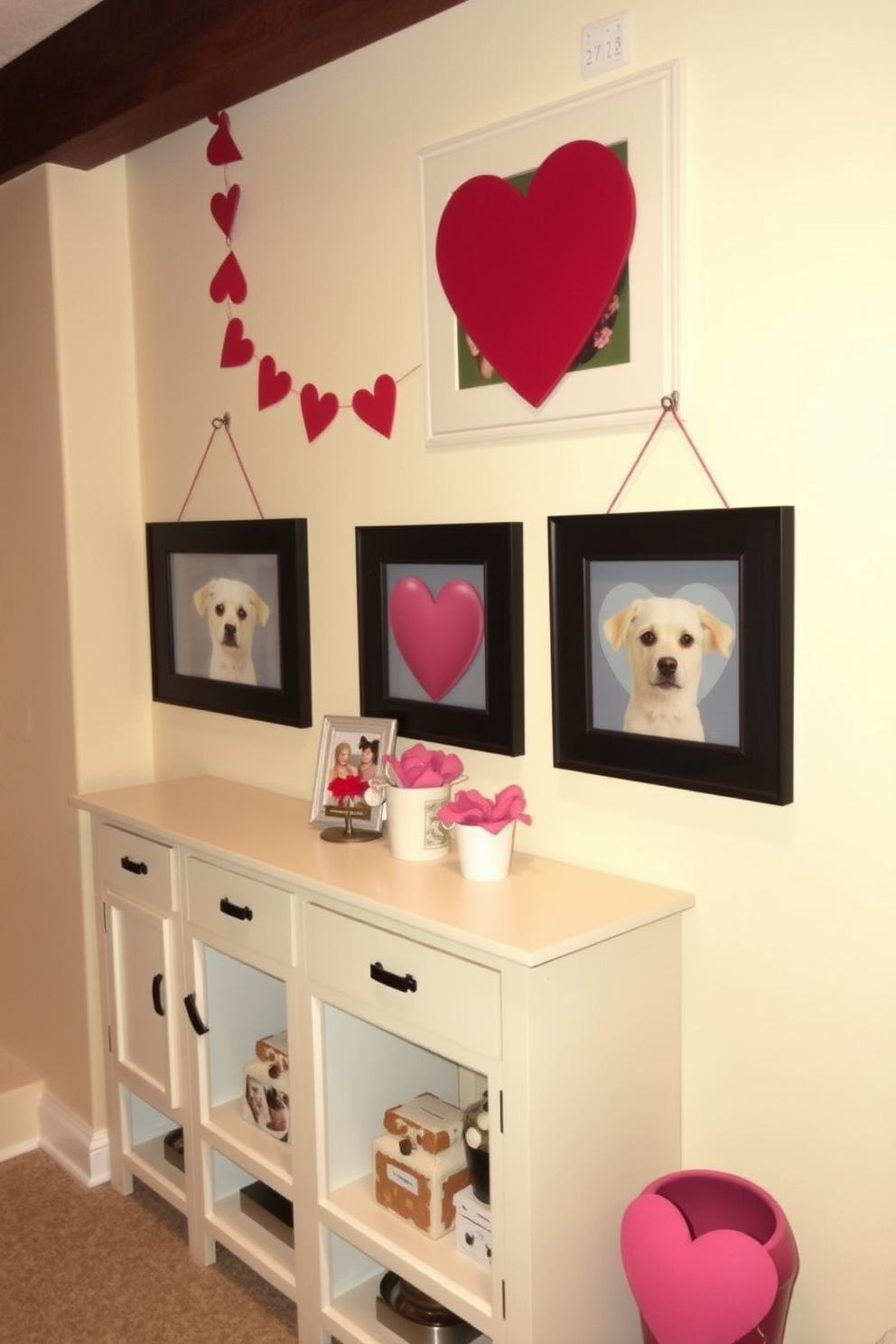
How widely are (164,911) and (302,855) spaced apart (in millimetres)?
476

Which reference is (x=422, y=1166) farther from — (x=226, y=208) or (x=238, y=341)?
(x=226, y=208)

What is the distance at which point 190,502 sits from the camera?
110 inches

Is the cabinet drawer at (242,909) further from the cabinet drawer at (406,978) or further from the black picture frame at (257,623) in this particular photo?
the black picture frame at (257,623)

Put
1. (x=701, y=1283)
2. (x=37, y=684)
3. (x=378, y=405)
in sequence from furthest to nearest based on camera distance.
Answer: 1. (x=37, y=684)
2. (x=378, y=405)
3. (x=701, y=1283)

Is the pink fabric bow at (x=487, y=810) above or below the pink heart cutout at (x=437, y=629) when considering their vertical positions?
below

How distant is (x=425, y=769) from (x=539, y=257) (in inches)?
34.3

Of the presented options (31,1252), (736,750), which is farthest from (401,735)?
(31,1252)

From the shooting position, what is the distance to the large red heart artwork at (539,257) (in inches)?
72.3

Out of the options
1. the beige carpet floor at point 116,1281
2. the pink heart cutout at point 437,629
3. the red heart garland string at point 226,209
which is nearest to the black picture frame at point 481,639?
the pink heart cutout at point 437,629

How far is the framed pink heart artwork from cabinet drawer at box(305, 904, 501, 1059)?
86 centimetres

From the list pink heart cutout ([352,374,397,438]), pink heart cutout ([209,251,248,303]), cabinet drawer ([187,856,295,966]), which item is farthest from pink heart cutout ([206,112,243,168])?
cabinet drawer ([187,856,295,966])

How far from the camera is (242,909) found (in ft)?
7.23

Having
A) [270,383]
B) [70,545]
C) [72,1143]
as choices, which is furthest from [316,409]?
[72,1143]

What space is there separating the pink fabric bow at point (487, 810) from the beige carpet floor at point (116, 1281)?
107 centimetres
